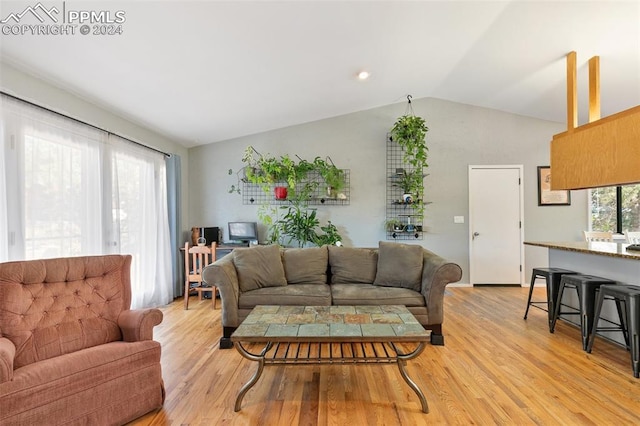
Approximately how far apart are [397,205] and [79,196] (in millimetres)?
4178

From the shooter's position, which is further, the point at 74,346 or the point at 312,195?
the point at 312,195

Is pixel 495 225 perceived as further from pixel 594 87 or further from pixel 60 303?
pixel 60 303

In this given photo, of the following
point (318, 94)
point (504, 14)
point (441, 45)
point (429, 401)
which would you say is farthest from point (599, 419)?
point (318, 94)

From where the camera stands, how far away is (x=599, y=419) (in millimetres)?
1772

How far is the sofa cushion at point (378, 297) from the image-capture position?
293 cm

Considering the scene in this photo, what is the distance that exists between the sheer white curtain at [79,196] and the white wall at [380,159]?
3.40ft

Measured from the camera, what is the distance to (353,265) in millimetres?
3492

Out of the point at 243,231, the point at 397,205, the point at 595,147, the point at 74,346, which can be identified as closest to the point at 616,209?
the point at 595,147

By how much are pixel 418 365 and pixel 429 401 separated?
491mm

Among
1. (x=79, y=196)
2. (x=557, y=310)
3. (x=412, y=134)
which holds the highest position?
(x=412, y=134)

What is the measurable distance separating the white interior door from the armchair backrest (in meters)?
4.96

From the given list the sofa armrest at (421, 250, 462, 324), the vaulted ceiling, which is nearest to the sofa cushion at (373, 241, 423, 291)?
the sofa armrest at (421, 250, 462, 324)

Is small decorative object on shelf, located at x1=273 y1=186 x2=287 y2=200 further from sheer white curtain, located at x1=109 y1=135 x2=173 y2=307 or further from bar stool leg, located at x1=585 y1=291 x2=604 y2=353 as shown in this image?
bar stool leg, located at x1=585 y1=291 x2=604 y2=353

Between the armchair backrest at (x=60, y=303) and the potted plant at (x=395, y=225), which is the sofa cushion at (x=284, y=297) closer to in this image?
the armchair backrest at (x=60, y=303)
